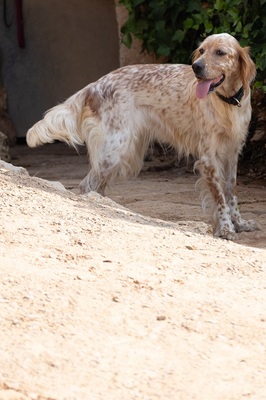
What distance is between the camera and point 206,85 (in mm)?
6754

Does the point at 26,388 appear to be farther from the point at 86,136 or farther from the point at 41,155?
the point at 41,155

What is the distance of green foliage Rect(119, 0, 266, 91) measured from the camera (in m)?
8.06

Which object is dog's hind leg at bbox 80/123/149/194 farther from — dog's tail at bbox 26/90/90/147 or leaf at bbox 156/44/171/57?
leaf at bbox 156/44/171/57

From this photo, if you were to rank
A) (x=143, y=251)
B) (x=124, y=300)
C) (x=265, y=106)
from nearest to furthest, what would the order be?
(x=124, y=300), (x=143, y=251), (x=265, y=106)

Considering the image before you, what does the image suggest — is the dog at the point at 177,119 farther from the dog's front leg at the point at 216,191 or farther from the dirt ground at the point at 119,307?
the dirt ground at the point at 119,307

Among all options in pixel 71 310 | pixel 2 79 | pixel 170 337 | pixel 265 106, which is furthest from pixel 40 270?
pixel 2 79

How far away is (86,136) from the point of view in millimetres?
7609

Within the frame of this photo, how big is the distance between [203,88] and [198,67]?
0.50ft

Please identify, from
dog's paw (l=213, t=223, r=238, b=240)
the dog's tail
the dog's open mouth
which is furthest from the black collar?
the dog's tail

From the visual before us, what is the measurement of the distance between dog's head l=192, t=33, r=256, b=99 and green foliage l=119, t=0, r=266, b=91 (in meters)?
1.07

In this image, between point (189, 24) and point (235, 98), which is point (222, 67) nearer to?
point (235, 98)

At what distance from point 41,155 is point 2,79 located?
1.49 m

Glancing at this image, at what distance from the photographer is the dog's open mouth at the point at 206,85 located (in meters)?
6.70

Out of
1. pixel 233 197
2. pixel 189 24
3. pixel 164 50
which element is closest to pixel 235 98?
pixel 233 197
